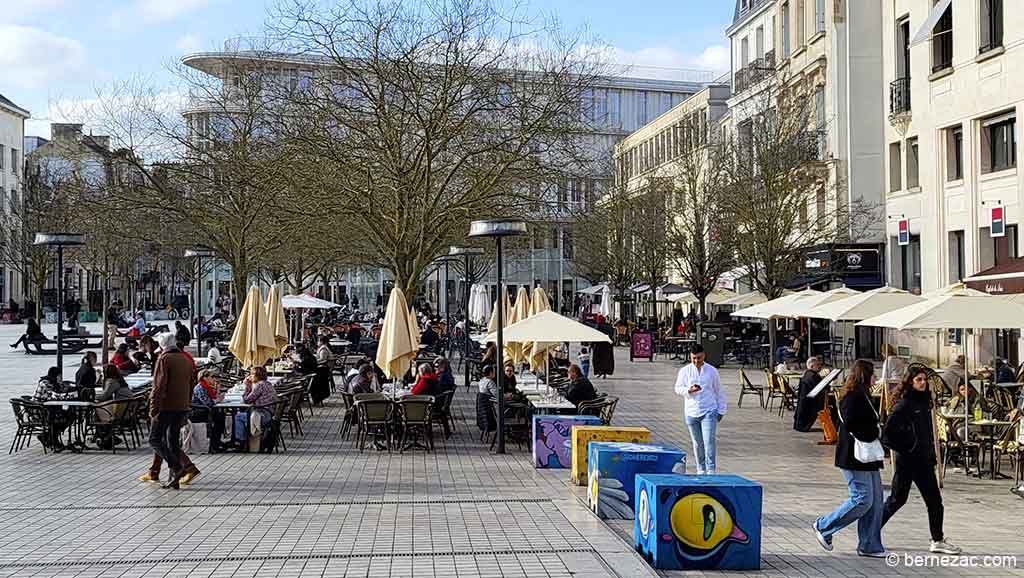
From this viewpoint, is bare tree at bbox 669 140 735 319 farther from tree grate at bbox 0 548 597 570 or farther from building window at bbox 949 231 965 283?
tree grate at bbox 0 548 597 570

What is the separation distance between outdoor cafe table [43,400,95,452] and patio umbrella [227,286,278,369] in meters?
4.40

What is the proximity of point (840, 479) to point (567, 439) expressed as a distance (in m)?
3.43

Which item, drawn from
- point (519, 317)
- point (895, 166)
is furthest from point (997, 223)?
point (519, 317)

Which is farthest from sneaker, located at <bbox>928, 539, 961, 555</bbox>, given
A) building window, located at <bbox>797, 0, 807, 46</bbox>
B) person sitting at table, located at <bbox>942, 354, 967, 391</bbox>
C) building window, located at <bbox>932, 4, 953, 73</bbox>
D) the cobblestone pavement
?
building window, located at <bbox>797, 0, 807, 46</bbox>

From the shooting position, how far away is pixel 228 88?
30328 millimetres

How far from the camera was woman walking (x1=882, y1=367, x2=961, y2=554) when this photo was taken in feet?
31.5

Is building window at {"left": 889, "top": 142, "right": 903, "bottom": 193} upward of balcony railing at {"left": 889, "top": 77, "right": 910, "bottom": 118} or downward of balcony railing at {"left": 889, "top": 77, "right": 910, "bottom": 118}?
downward

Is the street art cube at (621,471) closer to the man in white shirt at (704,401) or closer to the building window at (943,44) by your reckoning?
the man in white shirt at (704,401)

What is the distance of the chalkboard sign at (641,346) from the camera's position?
3988 cm

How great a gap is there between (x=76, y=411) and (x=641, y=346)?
2525 cm

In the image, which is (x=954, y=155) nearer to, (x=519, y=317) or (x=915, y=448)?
(x=519, y=317)

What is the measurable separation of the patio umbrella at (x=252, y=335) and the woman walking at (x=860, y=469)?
46.1ft

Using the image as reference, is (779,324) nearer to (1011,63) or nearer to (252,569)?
(1011,63)

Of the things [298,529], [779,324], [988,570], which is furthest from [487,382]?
[779,324]
